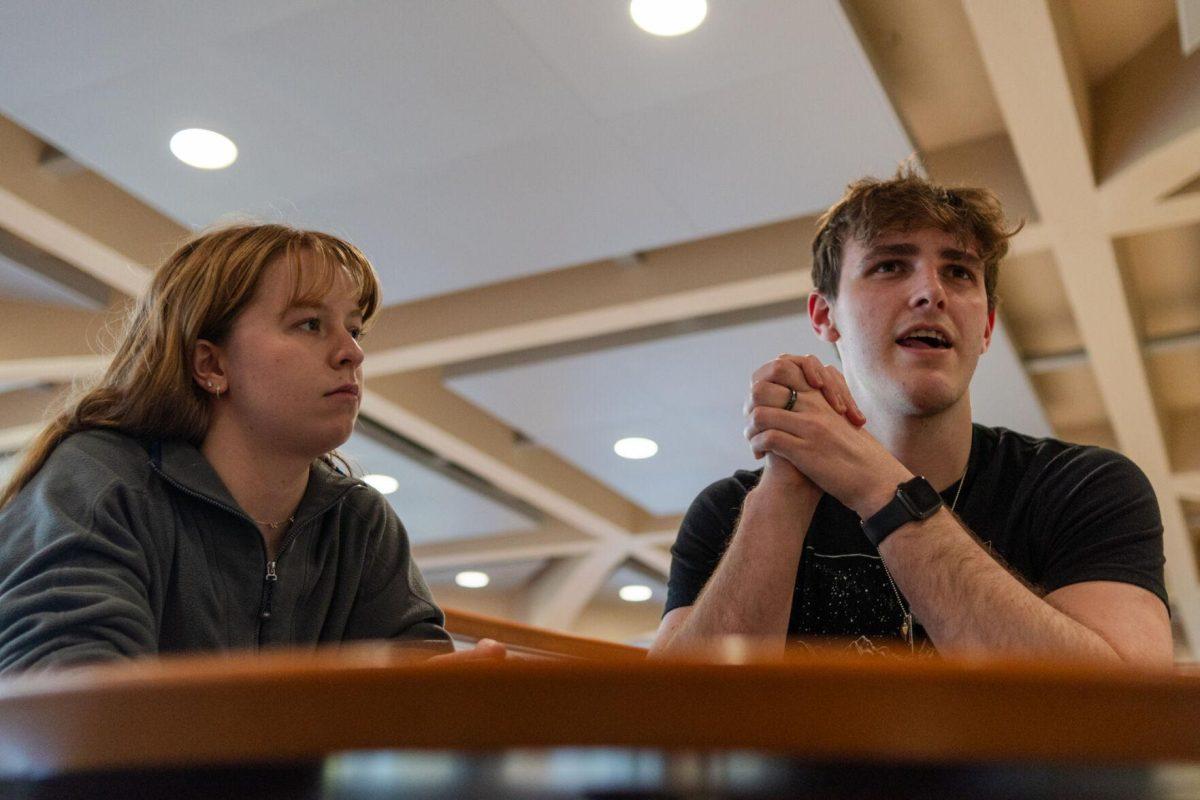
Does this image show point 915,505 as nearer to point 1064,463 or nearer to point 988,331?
point 1064,463

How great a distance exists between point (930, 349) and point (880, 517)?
1.23 ft

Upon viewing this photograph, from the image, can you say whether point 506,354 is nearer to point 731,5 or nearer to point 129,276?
point 129,276

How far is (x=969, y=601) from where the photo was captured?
131cm

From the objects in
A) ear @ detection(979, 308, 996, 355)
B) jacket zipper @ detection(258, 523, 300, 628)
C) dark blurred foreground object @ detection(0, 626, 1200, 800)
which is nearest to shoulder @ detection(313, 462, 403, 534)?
jacket zipper @ detection(258, 523, 300, 628)

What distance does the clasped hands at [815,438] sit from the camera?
1466 millimetres

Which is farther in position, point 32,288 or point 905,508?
point 32,288

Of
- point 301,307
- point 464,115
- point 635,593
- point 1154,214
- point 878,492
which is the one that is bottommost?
point 878,492

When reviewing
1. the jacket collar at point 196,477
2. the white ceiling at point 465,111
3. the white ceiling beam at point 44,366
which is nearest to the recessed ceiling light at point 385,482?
the white ceiling beam at point 44,366

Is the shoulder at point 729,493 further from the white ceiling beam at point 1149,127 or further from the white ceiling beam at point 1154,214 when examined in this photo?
the white ceiling beam at point 1154,214

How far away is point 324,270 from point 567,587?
25.9 ft

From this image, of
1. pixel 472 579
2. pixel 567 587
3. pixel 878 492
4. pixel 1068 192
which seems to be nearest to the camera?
pixel 878 492

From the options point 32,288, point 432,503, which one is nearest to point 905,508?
point 32,288

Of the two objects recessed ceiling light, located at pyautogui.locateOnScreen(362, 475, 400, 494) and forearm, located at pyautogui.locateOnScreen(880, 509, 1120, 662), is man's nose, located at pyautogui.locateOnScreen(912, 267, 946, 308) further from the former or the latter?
recessed ceiling light, located at pyautogui.locateOnScreen(362, 475, 400, 494)

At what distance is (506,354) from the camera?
5648 millimetres
